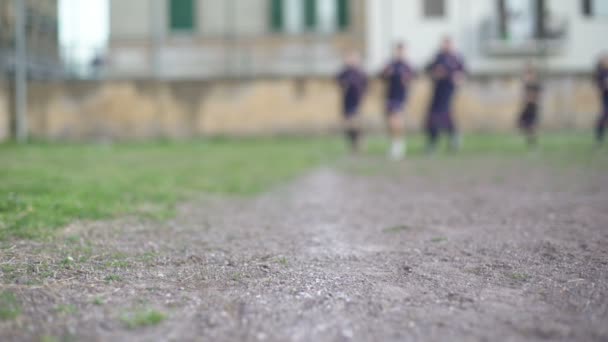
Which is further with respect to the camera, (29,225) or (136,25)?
(136,25)

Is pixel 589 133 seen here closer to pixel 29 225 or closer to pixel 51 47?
pixel 51 47

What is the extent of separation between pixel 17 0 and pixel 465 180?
40.7 ft

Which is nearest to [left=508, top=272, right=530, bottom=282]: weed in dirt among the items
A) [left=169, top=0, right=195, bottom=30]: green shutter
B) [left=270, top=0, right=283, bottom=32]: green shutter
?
[left=270, top=0, right=283, bottom=32]: green shutter

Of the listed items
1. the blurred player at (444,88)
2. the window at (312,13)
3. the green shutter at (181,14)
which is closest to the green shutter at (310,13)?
the window at (312,13)

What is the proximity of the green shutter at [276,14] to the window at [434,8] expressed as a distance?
16.8 feet

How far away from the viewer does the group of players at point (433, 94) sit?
44.8 ft

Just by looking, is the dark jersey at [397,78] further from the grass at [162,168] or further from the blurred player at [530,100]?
the blurred player at [530,100]

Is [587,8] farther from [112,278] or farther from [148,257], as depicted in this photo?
[112,278]

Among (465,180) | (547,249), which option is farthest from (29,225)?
(465,180)

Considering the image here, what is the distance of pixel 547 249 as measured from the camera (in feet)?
15.5

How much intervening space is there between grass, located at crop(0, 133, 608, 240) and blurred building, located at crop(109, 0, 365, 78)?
2.34 meters

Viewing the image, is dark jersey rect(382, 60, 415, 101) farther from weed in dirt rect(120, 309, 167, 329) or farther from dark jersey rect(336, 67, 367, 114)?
weed in dirt rect(120, 309, 167, 329)

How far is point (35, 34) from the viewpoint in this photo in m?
17.1

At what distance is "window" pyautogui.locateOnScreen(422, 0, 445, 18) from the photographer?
78.3 feet
